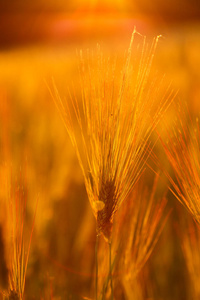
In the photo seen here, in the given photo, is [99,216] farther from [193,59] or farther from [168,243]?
[193,59]

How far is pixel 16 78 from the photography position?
2000 mm

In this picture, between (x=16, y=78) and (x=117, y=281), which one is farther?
(x=16, y=78)

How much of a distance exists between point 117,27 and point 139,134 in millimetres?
2592

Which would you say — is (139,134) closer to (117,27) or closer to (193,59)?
(193,59)

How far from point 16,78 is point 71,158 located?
998mm

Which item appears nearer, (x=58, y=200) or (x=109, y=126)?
(x=109, y=126)

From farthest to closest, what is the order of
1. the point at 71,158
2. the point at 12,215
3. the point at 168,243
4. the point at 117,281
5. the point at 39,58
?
the point at 39,58 → the point at 71,158 → the point at 168,243 → the point at 117,281 → the point at 12,215

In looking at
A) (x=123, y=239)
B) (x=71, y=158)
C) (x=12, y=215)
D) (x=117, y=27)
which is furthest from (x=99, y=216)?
(x=117, y=27)

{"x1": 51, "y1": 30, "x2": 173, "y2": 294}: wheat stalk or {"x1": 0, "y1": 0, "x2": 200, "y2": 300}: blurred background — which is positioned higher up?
{"x1": 51, "y1": 30, "x2": 173, "y2": 294}: wheat stalk

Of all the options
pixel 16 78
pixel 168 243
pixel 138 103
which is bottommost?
pixel 168 243

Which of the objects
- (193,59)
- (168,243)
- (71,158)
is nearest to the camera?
(168,243)

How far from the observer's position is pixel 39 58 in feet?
7.21

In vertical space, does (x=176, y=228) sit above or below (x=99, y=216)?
below

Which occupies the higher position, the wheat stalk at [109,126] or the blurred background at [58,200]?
the wheat stalk at [109,126]
